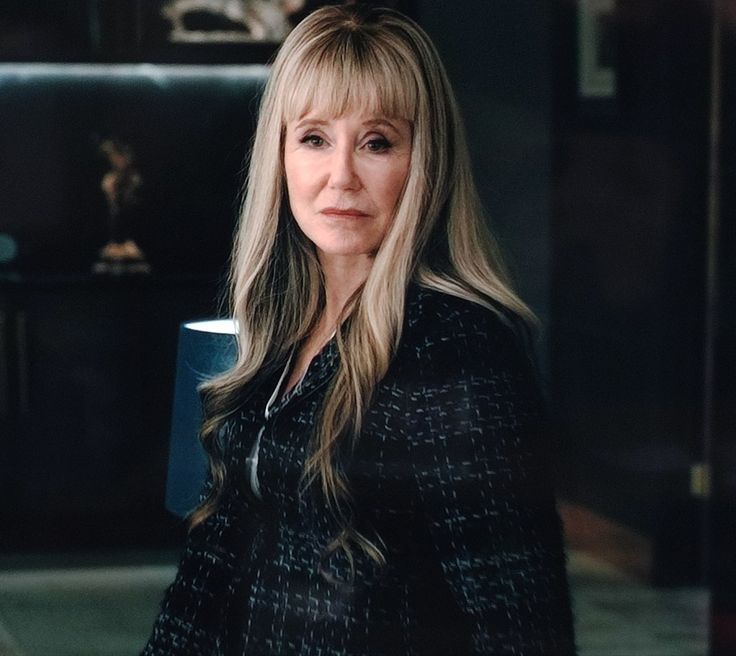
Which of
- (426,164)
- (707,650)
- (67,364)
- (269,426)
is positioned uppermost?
(426,164)

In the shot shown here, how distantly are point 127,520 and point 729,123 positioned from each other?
3.04 feet

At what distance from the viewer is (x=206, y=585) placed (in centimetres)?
78

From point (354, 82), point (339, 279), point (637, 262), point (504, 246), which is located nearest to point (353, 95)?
point (354, 82)

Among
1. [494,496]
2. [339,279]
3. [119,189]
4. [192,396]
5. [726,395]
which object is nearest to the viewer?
[494,496]

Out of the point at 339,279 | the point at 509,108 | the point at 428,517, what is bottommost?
the point at 428,517

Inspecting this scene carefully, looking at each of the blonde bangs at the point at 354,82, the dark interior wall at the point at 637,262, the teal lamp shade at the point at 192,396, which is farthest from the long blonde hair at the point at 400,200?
the dark interior wall at the point at 637,262

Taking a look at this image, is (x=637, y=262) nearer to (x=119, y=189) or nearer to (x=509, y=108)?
(x=509, y=108)

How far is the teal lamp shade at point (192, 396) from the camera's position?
0.87 meters

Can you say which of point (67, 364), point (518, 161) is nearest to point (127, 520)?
point (67, 364)

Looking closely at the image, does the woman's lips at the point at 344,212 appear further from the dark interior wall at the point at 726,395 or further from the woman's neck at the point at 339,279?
the dark interior wall at the point at 726,395

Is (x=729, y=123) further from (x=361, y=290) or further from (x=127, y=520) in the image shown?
(x=361, y=290)

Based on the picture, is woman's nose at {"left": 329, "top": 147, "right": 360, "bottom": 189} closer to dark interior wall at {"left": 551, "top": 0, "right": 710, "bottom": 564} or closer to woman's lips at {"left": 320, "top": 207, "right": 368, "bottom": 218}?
woman's lips at {"left": 320, "top": 207, "right": 368, "bottom": 218}

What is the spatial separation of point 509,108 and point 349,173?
4.87 ft

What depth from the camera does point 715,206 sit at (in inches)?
68.9
